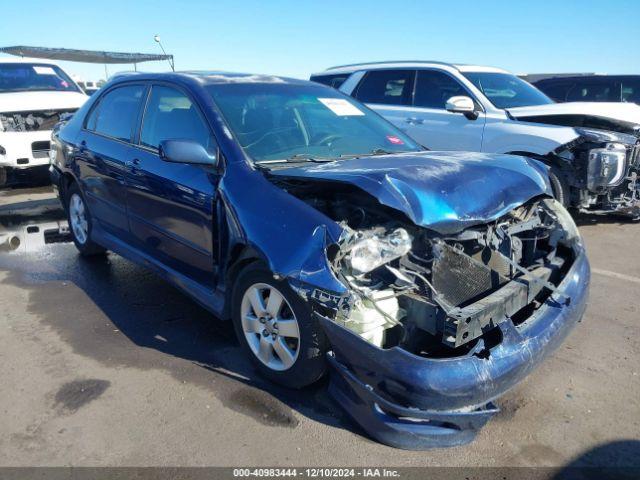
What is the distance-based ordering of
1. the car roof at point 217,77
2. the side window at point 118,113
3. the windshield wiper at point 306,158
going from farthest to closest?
the side window at point 118,113
the car roof at point 217,77
the windshield wiper at point 306,158

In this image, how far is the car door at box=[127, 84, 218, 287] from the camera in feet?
10.8

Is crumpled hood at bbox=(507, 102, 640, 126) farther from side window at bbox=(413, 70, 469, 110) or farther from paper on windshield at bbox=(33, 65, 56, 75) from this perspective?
paper on windshield at bbox=(33, 65, 56, 75)

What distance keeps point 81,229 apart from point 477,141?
479 cm

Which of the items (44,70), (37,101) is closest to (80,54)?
A: (44,70)

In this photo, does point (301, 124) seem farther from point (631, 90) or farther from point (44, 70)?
point (631, 90)

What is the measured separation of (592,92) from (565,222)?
334 inches

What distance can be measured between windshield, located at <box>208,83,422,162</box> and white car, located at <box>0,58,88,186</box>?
6325 mm

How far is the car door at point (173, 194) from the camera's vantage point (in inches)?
130

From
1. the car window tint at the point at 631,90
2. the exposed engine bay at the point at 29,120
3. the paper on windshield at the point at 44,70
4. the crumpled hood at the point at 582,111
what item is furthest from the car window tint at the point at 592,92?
the paper on windshield at the point at 44,70

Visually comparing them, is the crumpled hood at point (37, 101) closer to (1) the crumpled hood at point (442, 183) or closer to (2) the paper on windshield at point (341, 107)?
(2) the paper on windshield at point (341, 107)

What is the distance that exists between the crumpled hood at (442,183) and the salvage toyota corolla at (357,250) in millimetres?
10

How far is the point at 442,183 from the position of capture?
270 centimetres

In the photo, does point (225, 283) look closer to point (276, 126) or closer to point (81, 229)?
point (276, 126)

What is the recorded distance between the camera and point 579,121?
20.4ft
